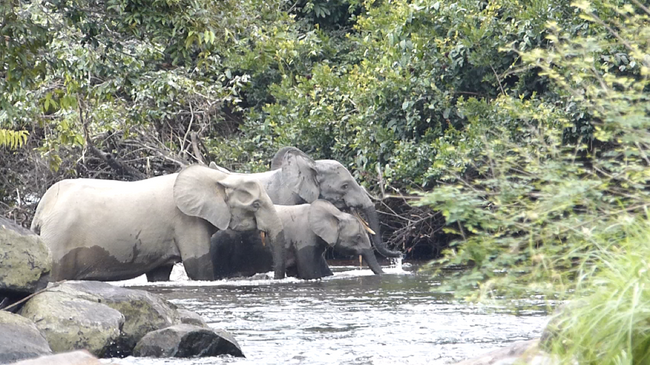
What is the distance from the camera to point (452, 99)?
56.3 ft

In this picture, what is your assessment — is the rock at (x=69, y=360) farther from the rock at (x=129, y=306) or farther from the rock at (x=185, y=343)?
the rock at (x=129, y=306)

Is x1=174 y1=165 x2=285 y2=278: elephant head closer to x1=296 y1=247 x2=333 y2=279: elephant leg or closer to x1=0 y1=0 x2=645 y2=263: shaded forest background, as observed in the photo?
x1=296 y1=247 x2=333 y2=279: elephant leg

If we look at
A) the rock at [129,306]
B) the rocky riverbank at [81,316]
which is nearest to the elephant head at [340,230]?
the rock at [129,306]

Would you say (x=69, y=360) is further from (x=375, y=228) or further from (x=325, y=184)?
(x=325, y=184)

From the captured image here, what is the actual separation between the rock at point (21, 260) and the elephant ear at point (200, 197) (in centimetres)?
597

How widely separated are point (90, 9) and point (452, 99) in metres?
7.39

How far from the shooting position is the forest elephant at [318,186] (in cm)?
1652

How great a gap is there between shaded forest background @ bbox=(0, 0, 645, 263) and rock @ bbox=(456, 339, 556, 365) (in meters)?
4.96

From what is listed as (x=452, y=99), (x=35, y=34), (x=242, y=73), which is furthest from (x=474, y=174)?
(x=35, y=34)

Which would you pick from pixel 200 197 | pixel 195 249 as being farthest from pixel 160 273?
pixel 200 197

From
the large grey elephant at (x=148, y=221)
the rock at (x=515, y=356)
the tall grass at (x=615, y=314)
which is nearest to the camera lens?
the tall grass at (x=615, y=314)

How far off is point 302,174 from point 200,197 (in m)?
2.30

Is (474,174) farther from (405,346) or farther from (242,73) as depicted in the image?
(405,346)

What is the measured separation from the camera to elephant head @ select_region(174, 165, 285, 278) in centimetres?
1458
